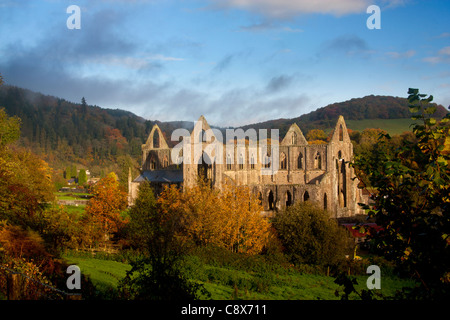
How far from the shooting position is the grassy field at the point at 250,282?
16784mm

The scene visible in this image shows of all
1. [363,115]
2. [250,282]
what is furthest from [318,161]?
[363,115]

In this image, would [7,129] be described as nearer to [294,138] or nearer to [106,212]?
[106,212]

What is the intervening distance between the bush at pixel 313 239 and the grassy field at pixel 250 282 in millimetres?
1594

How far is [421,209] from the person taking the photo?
4.99 metres

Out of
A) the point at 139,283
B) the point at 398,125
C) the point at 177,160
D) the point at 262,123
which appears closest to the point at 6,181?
the point at 139,283

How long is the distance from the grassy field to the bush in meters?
1.59

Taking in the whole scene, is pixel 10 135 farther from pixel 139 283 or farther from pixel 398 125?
pixel 398 125

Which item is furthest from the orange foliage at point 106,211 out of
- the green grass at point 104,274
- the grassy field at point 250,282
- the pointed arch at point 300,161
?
the pointed arch at point 300,161

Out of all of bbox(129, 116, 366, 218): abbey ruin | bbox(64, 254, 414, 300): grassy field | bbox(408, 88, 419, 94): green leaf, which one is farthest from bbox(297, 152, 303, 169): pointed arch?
bbox(408, 88, 419, 94): green leaf

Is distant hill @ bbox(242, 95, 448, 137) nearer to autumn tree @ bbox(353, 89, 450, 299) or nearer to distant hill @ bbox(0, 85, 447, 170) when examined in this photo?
distant hill @ bbox(0, 85, 447, 170)

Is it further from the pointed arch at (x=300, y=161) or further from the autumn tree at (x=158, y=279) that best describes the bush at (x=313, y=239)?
the pointed arch at (x=300, y=161)

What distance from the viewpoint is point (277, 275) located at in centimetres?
2191
